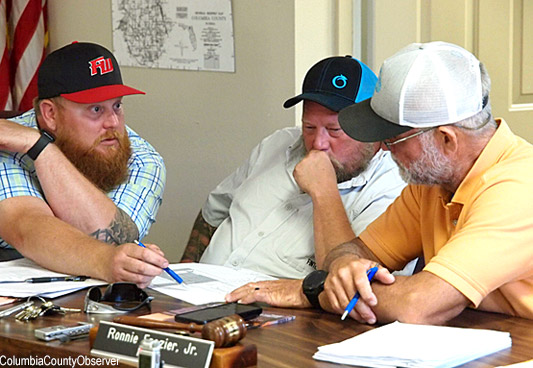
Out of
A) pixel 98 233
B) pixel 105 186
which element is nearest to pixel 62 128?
pixel 105 186

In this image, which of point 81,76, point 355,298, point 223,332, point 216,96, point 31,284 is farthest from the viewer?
point 216,96

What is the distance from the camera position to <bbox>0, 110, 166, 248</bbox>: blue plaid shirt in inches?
97.5

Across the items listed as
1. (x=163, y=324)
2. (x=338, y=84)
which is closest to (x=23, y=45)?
(x=338, y=84)

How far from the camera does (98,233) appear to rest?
8.19 ft

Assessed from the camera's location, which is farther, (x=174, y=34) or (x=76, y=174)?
(x=174, y=34)

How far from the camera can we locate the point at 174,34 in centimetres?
360

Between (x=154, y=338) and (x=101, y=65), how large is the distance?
158cm

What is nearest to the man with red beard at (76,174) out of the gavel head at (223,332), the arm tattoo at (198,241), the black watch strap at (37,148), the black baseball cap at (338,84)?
the black watch strap at (37,148)

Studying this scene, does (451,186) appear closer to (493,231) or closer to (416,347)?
(493,231)

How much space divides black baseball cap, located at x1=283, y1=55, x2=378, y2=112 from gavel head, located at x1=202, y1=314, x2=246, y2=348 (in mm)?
1267

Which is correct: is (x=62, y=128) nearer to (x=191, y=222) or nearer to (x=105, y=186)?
(x=105, y=186)

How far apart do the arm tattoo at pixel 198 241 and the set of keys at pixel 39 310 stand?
44.8 inches

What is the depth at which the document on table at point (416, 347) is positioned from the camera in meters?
1.29

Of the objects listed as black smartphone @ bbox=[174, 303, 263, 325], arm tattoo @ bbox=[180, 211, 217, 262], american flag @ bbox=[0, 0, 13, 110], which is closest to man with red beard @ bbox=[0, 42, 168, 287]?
arm tattoo @ bbox=[180, 211, 217, 262]
